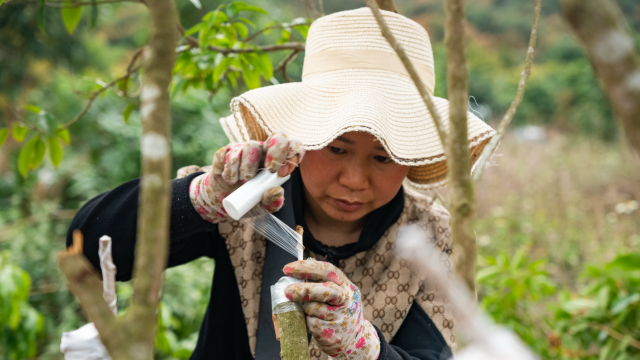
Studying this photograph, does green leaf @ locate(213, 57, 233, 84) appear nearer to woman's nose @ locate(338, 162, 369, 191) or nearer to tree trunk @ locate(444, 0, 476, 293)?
woman's nose @ locate(338, 162, 369, 191)

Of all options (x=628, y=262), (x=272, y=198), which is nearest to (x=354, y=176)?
(x=272, y=198)

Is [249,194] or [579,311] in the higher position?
[249,194]

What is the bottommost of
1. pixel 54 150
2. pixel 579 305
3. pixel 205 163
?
pixel 205 163

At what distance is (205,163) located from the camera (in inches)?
141

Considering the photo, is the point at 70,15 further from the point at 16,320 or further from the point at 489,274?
the point at 489,274

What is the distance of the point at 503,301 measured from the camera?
7.18 ft

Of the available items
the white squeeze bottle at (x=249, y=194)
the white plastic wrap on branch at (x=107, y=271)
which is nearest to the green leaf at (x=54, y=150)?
the white plastic wrap on branch at (x=107, y=271)

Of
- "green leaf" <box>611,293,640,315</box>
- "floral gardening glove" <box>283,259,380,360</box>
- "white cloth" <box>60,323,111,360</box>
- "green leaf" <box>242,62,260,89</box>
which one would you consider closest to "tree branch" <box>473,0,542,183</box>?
"floral gardening glove" <box>283,259,380,360</box>

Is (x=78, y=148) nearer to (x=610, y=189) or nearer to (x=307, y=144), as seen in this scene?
(x=307, y=144)

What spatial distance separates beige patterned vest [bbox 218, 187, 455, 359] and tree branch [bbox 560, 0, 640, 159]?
0.93 m

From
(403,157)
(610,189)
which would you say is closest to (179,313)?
(403,157)

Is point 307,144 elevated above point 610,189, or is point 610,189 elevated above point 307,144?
point 307,144

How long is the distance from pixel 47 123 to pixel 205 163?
2.49 meters

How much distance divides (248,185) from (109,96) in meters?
3.49
